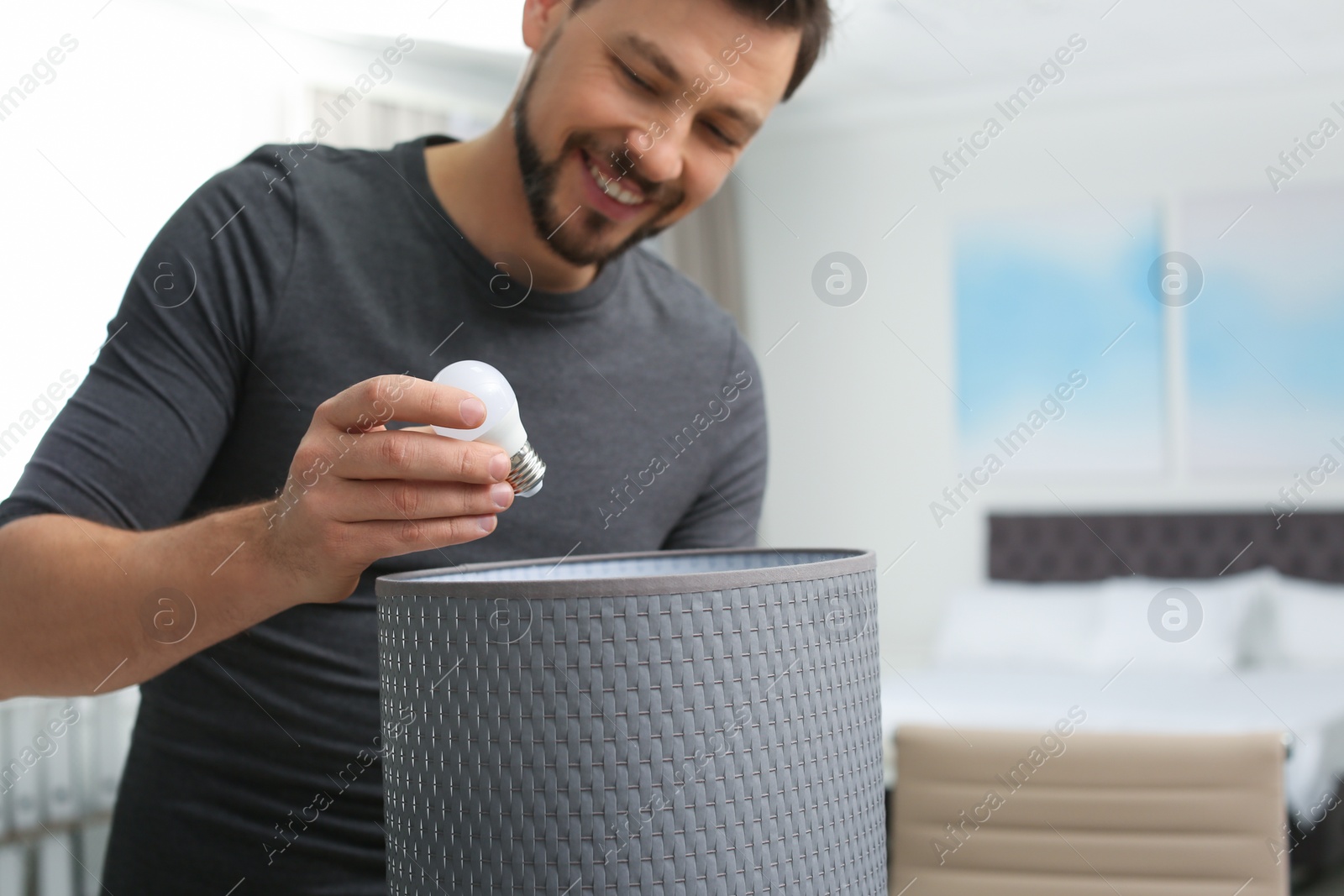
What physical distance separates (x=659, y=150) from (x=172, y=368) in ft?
1.35

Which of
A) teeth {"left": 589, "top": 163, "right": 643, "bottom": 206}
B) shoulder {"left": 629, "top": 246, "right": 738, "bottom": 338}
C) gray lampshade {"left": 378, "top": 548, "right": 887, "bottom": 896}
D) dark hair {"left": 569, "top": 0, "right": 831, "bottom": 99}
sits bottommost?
gray lampshade {"left": 378, "top": 548, "right": 887, "bottom": 896}

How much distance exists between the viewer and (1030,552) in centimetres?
467

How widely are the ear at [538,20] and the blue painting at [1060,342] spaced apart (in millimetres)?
3955

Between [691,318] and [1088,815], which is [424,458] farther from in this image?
[1088,815]

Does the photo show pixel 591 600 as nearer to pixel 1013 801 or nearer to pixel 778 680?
pixel 778 680

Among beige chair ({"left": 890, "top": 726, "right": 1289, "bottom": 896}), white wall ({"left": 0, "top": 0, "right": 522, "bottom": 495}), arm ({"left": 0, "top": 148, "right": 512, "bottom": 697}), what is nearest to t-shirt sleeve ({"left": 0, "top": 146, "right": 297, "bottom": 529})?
arm ({"left": 0, "top": 148, "right": 512, "bottom": 697})

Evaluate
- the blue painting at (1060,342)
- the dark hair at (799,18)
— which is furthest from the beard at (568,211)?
the blue painting at (1060,342)

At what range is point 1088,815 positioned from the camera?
5.39 ft

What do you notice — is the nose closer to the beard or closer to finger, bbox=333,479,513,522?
the beard

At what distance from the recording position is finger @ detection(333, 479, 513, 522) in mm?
556

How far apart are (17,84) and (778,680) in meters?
3.20

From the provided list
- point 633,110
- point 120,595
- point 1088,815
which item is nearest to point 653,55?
point 633,110

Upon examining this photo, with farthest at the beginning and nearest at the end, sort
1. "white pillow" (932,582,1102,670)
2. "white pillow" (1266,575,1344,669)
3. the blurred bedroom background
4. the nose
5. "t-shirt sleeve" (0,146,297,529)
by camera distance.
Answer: "white pillow" (932,582,1102,670) < "white pillow" (1266,575,1344,669) < the blurred bedroom background < the nose < "t-shirt sleeve" (0,146,297,529)

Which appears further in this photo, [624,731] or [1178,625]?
[1178,625]
